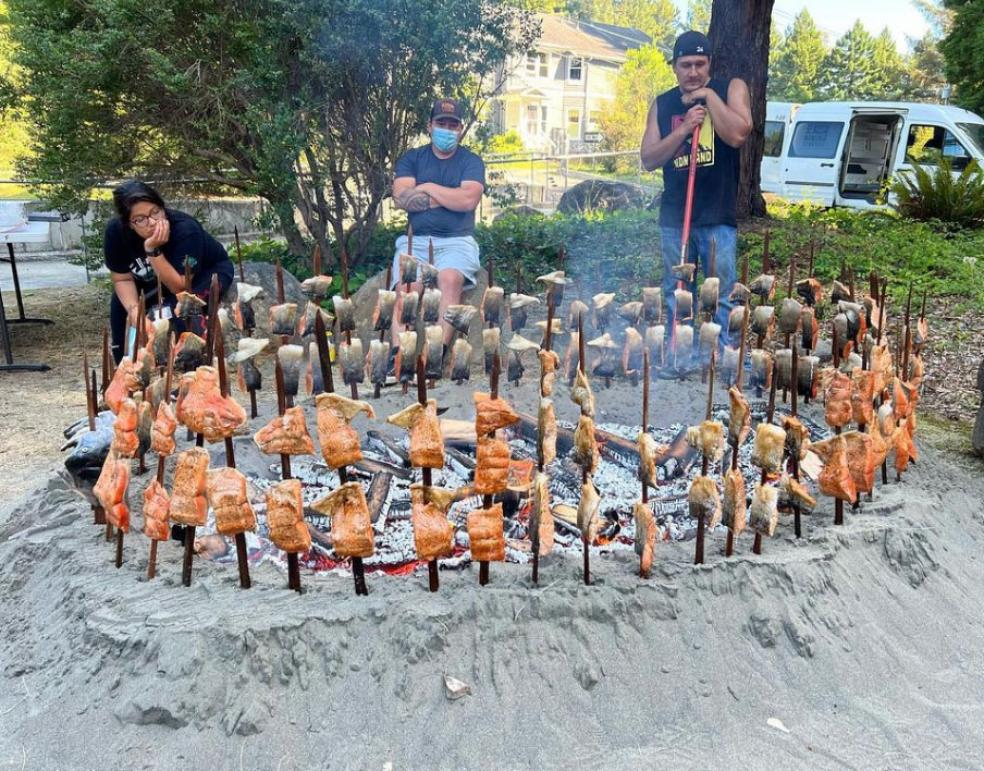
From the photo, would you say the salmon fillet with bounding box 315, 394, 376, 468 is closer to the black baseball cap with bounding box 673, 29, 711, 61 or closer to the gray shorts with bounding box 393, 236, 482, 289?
the gray shorts with bounding box 393, 236, 482, 289

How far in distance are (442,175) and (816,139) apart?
13.8 m

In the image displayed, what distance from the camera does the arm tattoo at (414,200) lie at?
5.06 m

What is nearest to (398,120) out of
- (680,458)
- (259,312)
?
(259,312)

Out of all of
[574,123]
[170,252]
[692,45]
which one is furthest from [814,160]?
[574,123]

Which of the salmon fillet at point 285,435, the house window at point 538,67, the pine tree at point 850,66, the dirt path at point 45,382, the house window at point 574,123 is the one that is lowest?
the dirt path at point 45,382

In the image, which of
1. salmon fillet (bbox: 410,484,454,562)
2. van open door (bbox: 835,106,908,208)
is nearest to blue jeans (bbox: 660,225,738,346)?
salmon fillet (bbox: 410,484,454,562)

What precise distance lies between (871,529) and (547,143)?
43294mm

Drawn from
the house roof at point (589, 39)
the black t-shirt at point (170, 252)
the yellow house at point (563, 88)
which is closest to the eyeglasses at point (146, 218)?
the black t-shirt at point (170, 252)

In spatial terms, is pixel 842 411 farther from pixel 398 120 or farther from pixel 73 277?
pixel 73 277

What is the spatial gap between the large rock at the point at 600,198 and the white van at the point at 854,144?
4.20 m

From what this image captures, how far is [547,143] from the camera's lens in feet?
143

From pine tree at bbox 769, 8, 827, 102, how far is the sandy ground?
5609cm

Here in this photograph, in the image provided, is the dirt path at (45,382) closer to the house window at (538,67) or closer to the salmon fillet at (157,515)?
the salmon fillet at (157,515)

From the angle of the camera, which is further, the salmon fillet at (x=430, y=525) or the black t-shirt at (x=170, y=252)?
the black t-shirt at (x=170, y=252)
